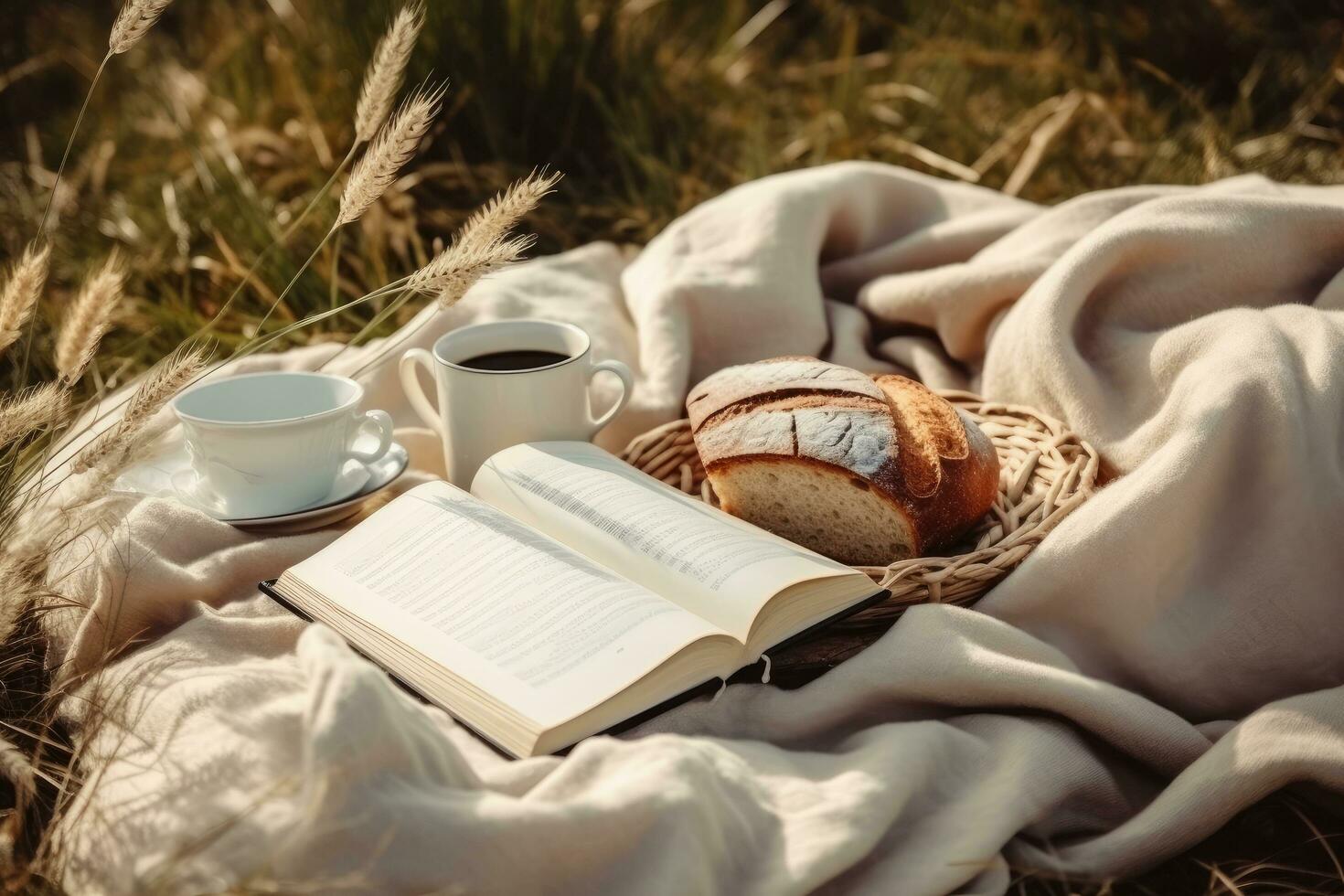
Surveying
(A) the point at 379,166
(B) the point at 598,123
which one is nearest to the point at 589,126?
(B) the point at 598,123

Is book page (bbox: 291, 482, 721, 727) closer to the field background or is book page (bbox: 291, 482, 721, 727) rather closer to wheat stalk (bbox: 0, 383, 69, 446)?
wheat stalk (bbox: 0, 383, 69, 446)

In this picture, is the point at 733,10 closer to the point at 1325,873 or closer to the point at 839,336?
the point at 839,336

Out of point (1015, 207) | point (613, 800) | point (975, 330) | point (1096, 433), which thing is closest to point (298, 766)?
point (613, 800)

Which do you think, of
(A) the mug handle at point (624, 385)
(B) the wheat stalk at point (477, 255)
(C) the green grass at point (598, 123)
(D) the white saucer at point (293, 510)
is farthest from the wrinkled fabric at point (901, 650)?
(C) the green grass at point (598, 123)

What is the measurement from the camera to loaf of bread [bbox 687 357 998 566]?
6.00 ft

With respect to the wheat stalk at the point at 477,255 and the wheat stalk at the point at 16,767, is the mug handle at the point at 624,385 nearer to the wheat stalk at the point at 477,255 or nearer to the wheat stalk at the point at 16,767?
the wheat stalk at the point at 477,255

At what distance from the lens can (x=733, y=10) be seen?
4.65 metres

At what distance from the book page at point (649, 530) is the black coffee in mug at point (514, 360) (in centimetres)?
16

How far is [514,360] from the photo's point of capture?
213 centimetres

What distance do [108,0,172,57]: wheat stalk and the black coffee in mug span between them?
708mm

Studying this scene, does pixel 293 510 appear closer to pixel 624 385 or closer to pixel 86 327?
pixel 86 327

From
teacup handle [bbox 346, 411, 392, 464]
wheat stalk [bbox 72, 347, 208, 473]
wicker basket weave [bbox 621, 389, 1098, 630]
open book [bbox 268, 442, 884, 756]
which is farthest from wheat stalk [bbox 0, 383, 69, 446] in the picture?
wicker basket weave [bbox 621, 389, 1098, 630]

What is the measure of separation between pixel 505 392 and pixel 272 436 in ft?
1.25

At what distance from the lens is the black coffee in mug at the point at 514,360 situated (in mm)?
2102
